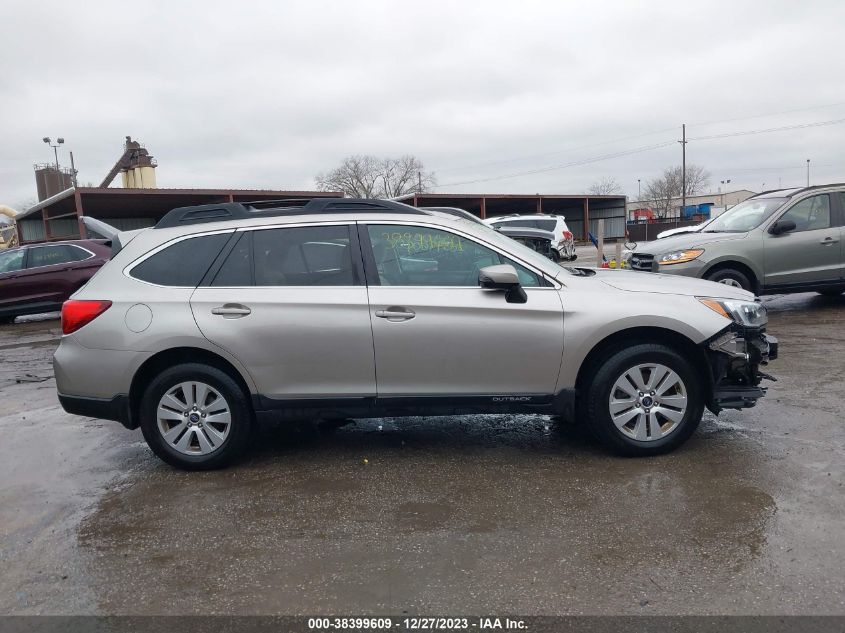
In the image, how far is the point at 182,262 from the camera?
457 centimetres

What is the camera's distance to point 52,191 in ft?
182

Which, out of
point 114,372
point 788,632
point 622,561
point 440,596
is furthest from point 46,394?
point 788,632

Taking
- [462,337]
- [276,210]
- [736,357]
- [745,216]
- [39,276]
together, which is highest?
[276,210]

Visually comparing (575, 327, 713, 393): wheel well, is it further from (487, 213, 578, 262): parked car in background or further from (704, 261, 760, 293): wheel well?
(487, 213, 578, 262): parked car in background

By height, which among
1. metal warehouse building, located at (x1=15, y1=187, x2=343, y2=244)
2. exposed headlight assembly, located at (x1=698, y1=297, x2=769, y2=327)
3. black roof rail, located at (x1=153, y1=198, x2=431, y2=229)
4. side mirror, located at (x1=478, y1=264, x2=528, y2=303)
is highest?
metal warehouse building, located at (x1=15, y1=187, x2=343, y2=244)

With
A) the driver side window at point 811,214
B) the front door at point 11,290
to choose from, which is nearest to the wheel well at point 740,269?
the driver side window at point 811,214

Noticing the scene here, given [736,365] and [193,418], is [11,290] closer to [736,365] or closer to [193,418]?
[193,418]

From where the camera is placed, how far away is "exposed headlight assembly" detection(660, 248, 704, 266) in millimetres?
9086

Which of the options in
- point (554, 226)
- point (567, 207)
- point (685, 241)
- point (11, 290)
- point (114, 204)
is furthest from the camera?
point (567, 207)

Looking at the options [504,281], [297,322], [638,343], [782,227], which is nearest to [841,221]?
[782,227]

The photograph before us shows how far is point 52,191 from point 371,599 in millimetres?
61999

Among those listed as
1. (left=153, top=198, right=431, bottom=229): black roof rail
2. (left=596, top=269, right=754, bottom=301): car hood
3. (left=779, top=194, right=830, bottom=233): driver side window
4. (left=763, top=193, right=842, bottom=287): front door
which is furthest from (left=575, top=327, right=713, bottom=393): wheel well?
(left=779, top=194, right=830, bottom=233): driver side window

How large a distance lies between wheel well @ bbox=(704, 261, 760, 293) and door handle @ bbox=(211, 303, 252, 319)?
6972 mm

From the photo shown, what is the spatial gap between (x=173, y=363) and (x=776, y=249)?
827 centimetres
